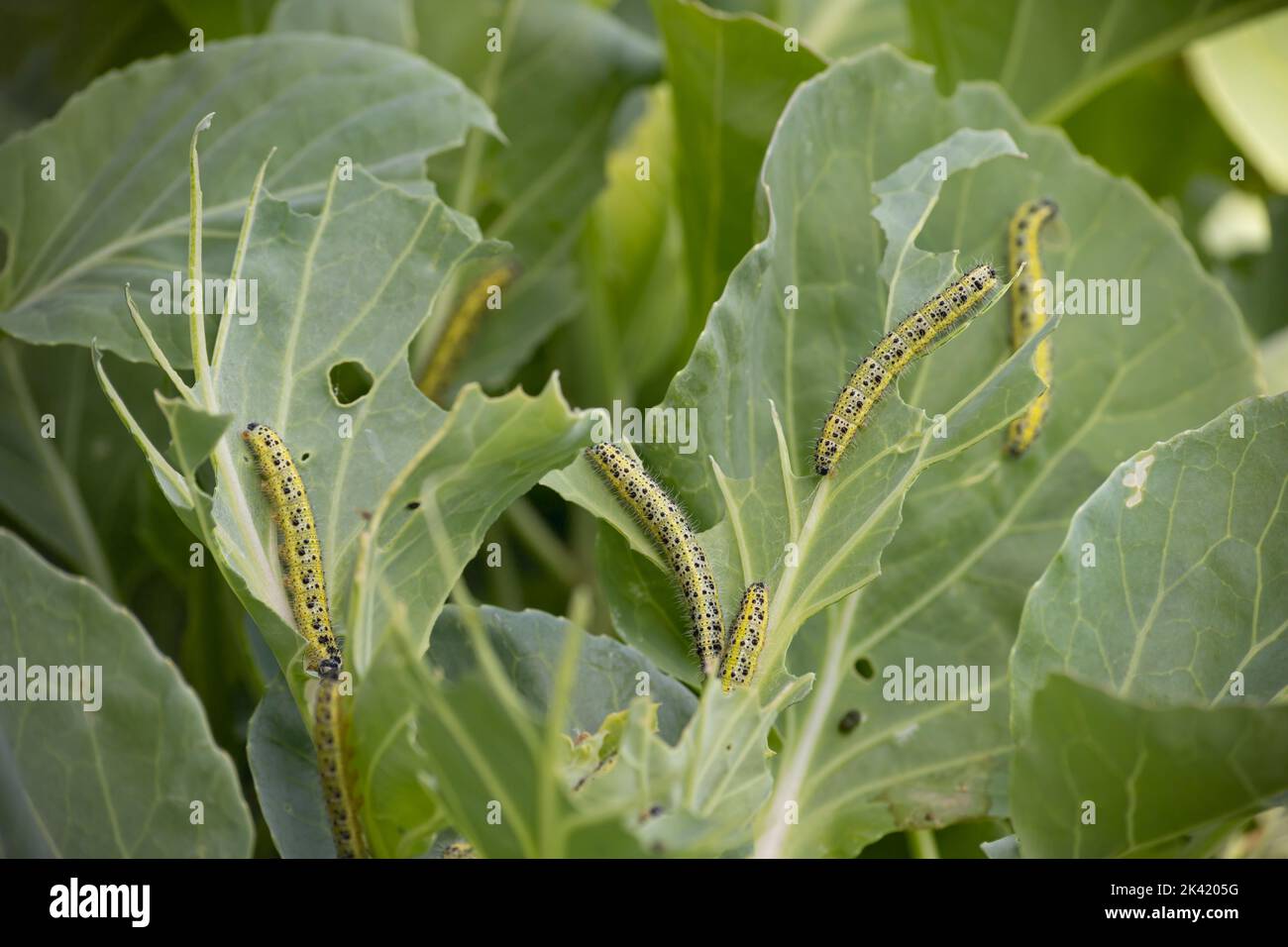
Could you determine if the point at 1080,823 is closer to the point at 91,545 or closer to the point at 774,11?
the point at 91,545

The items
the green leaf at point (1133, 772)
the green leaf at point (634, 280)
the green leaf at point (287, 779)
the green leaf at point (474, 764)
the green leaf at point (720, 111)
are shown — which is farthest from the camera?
the green leaf at point (634, 280)

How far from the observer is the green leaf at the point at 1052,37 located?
1.75m

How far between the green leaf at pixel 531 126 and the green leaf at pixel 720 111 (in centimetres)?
20

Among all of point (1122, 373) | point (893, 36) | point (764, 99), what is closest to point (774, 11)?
point (893, 36)

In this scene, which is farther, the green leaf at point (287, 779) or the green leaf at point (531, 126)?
the green leaf at point (531, 126)

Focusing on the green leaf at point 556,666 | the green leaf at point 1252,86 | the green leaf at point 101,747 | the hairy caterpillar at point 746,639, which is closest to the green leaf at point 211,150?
the green leaf at point 101,747

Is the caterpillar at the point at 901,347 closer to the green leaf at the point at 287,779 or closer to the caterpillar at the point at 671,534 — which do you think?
the caterpillar at the point at 671,534

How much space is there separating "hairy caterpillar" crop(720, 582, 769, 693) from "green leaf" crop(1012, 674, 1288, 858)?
23cm

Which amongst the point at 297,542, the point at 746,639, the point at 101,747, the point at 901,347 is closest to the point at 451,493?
the point at 297,542

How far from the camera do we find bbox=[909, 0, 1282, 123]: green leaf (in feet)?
5.74

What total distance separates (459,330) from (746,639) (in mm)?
786

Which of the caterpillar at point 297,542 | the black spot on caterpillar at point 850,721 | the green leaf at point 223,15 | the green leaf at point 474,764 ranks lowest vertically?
the green leaf at point 474,764

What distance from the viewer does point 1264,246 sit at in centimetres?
226
